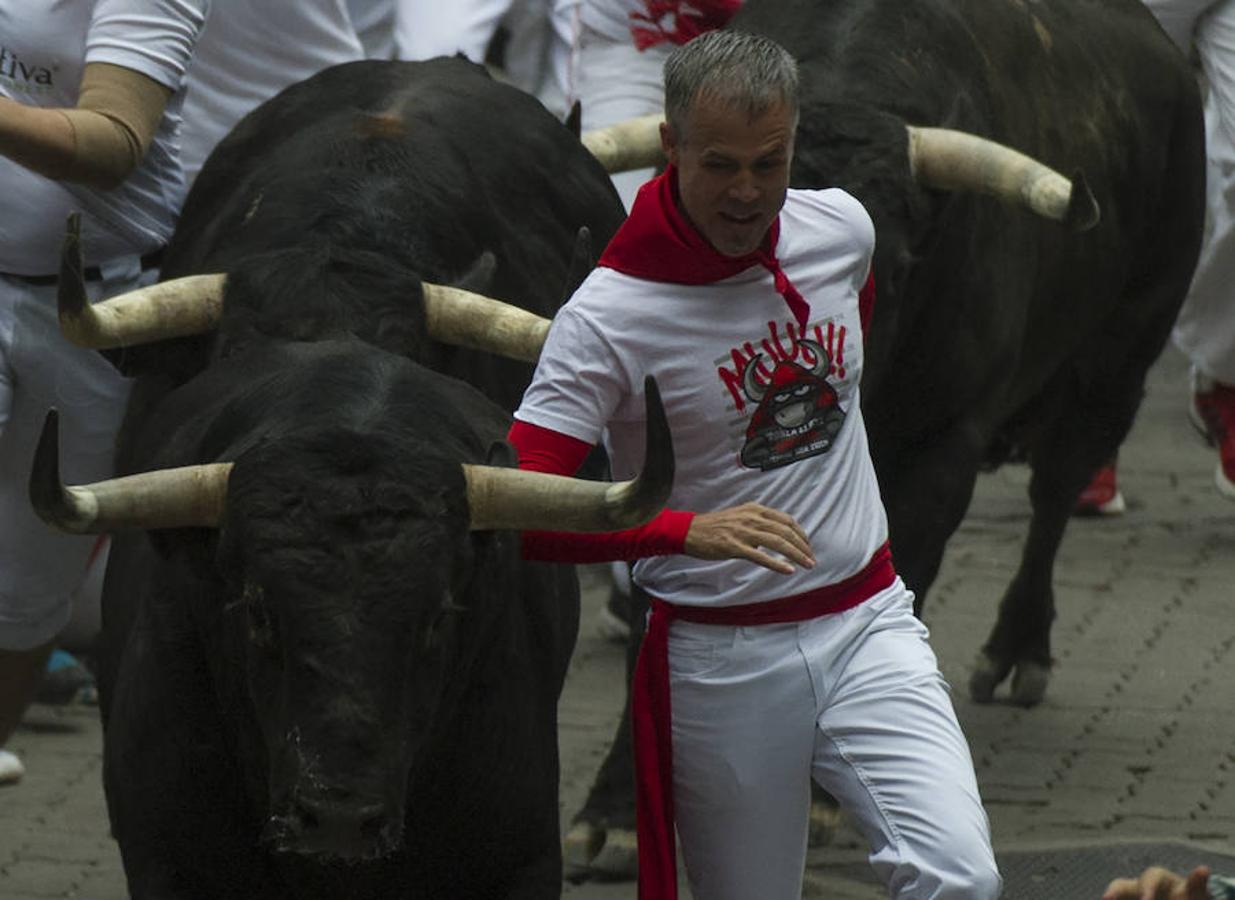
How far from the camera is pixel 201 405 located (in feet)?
18.4

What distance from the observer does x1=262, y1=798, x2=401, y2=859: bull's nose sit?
4648 millimetres

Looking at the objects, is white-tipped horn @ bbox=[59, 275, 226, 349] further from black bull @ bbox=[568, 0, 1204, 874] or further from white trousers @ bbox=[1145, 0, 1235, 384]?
white trousers @ bbox=[1145, 0, 1235, 384]

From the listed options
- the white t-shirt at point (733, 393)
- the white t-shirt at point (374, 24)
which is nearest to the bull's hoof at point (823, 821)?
the white t-shirt at point (733, 393)

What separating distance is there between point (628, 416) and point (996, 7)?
343 centimetres


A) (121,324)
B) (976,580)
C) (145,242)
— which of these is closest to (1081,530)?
(976,580)

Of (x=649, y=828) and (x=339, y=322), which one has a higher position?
(x=339, y=322)

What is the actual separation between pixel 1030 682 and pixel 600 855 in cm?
193

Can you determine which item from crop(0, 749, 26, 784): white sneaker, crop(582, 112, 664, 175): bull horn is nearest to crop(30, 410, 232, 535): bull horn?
crop(582, 112, 664, 175): bull horn

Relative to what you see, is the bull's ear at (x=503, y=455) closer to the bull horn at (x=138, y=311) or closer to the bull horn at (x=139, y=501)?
the bull horn at (x=139, y=501)

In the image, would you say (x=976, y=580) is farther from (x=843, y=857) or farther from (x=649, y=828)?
(x=649, y=828)

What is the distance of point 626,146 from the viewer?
7488 millimetres

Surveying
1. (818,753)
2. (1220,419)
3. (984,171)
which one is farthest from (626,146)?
(1220,419)

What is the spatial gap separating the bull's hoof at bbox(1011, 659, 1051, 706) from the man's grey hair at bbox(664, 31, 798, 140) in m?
3.84

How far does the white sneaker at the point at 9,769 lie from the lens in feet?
24.9
